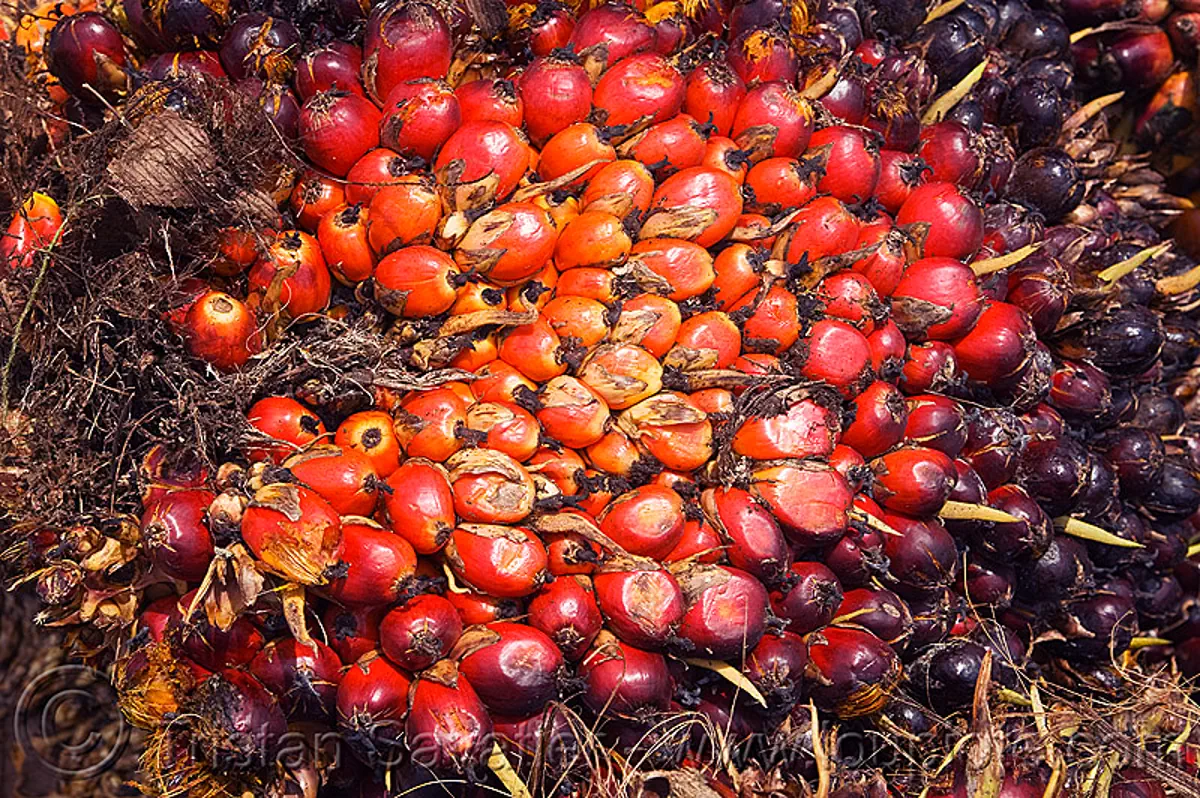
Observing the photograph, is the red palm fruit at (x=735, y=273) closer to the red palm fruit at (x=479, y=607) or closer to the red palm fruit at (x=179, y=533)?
the red palm fruit at (x=479, y=607)

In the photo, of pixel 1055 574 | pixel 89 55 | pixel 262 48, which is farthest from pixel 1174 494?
pixel 89 55

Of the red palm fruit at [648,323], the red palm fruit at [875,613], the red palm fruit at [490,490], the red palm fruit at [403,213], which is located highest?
the red palm fruit at [403,213]

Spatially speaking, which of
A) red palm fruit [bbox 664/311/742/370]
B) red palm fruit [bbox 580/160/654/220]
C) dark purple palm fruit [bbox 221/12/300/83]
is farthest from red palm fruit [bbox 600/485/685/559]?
dark purple palm fruit [bbox 221/12/300/83]

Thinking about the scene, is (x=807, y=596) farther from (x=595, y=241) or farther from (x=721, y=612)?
(x=595, y=241)

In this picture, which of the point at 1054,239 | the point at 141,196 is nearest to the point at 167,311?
the point at 141,196

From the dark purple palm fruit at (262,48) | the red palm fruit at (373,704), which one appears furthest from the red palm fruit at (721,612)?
the dark purple palm fruit at (262,48)

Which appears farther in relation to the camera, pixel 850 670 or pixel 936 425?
pixel 936 425

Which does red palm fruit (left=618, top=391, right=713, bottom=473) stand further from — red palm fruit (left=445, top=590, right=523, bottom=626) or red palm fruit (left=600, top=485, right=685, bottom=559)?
red palm fruit (left=445, top=590, right=523, bottom=626)
